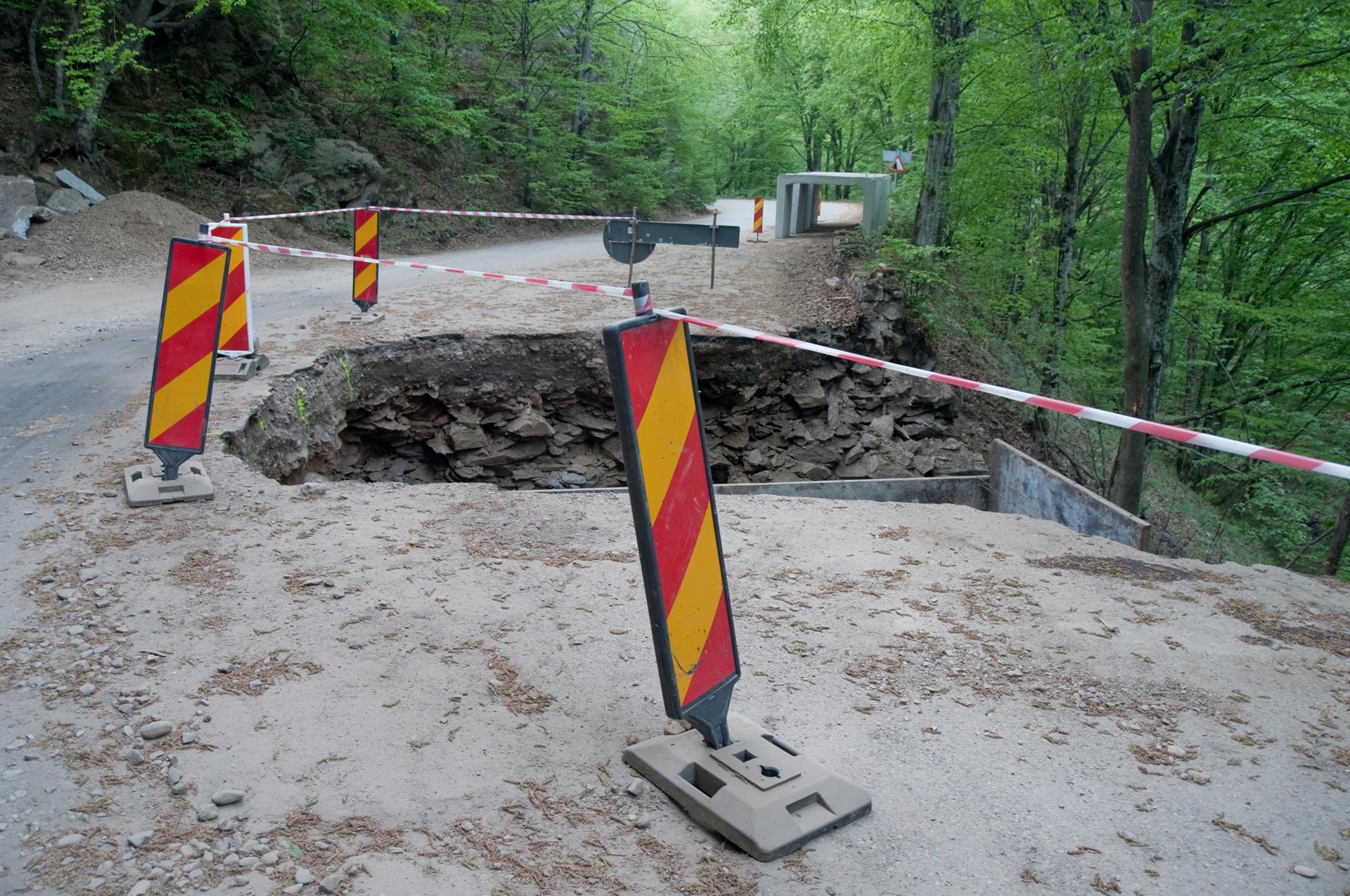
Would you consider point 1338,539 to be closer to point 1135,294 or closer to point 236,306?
point 1135,294

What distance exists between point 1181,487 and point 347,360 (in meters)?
13.6

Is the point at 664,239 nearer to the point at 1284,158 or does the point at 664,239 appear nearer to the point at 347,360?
the point at 347,360

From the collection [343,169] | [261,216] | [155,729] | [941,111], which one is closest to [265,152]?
[343,169]

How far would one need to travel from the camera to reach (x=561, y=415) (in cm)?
1032

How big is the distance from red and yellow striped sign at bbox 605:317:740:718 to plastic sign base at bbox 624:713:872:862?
0.68ft

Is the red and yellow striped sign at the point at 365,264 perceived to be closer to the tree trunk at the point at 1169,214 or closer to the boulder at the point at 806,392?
the boulder at the point at 806,392

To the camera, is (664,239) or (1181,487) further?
(1181,487)

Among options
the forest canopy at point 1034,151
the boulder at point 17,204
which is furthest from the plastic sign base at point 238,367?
the forest canopy at point 1034,151

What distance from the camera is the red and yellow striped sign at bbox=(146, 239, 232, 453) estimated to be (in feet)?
16.9

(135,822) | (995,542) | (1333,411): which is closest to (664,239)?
(995,542)

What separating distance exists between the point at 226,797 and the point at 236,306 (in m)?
5.95

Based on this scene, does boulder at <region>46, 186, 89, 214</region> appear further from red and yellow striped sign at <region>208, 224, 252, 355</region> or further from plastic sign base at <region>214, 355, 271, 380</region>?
plastic sign base at <region>214, 355, 271, 380</region>

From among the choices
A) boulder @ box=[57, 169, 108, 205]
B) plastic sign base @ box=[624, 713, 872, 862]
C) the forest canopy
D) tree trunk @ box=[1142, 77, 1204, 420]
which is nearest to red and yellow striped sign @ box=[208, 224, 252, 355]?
plastic sign base @ box=[624, 713, 872, 862]

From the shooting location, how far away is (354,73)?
1906 centimetres
